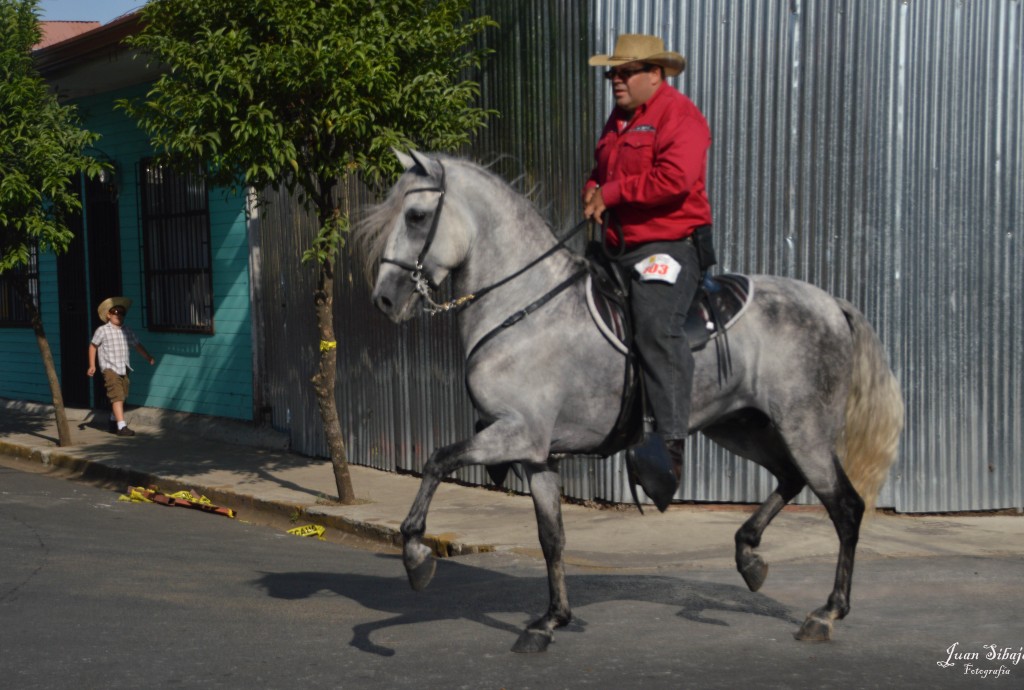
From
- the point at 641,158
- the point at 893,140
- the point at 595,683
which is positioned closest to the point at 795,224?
the point at 893,140

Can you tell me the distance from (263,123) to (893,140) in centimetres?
459

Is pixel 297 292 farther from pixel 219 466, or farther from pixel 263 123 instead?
pixel 263 123

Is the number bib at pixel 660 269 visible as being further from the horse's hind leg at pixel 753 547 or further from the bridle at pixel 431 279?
the horse's hind leg at pixel 753 547

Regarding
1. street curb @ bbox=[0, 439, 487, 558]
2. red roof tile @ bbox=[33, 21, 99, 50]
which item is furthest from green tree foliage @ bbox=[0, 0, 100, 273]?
red roof tile @ bbox=[33, 21, 99, 50]

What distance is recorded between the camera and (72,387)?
736 inches

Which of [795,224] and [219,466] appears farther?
[219,466]

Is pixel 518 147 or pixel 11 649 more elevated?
pixel 518 147

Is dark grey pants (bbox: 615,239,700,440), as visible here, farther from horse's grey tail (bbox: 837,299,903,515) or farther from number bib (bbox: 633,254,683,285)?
horse's grey tail (bbox: 837,299,903,515)

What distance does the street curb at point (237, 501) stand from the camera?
29.6ft

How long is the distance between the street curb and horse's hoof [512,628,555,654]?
8.88 feet

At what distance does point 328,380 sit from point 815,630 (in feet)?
18.0

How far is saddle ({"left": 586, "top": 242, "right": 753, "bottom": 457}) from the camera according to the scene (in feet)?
19.2

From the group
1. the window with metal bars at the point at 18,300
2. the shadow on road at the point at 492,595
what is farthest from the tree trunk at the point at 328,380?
the window with metal bars at the point at 18,300

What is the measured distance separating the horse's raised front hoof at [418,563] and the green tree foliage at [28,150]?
965 centimetres
